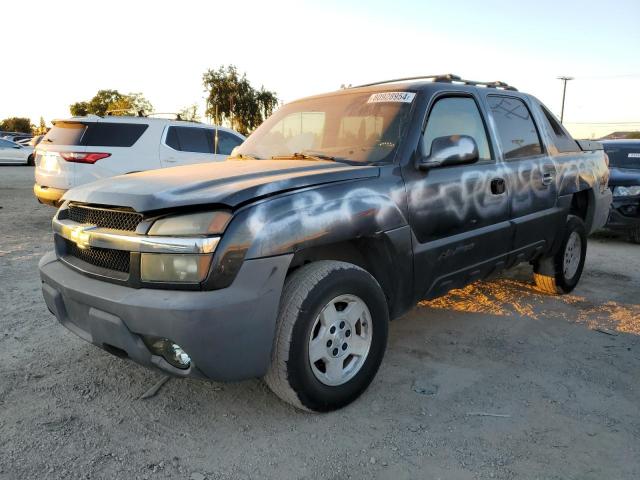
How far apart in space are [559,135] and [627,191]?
11.8ft

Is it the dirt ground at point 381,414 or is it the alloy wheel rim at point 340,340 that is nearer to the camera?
the dirt ground at point 381,414

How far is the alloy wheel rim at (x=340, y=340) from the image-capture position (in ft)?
8.57

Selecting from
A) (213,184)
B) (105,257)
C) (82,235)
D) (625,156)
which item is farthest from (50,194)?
(625,156)

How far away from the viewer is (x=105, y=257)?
102 inches

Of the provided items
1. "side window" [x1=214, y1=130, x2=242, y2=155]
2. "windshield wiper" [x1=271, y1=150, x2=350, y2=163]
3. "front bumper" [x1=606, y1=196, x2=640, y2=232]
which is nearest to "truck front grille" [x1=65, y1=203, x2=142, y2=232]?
"windshield wiper" [x1=271, y1=150, x2=350, y2=163]

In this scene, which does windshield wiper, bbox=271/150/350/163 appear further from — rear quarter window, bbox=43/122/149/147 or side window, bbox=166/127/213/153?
side window, bbox=166/127/213/153

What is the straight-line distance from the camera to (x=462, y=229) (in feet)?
11.0

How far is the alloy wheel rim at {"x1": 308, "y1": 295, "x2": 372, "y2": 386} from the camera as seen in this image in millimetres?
2611

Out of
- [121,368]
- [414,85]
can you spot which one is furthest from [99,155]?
[414,85]

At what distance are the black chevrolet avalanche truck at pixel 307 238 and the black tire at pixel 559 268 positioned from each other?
2.48ft

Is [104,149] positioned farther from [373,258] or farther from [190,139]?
[373,258]

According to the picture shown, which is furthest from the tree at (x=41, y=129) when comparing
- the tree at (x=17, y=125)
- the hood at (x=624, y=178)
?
the hood at (x=624, y=178)

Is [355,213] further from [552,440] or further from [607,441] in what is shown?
[607,441]

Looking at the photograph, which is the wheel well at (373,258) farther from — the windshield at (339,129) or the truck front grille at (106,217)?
the truck front grille at (106,217)
